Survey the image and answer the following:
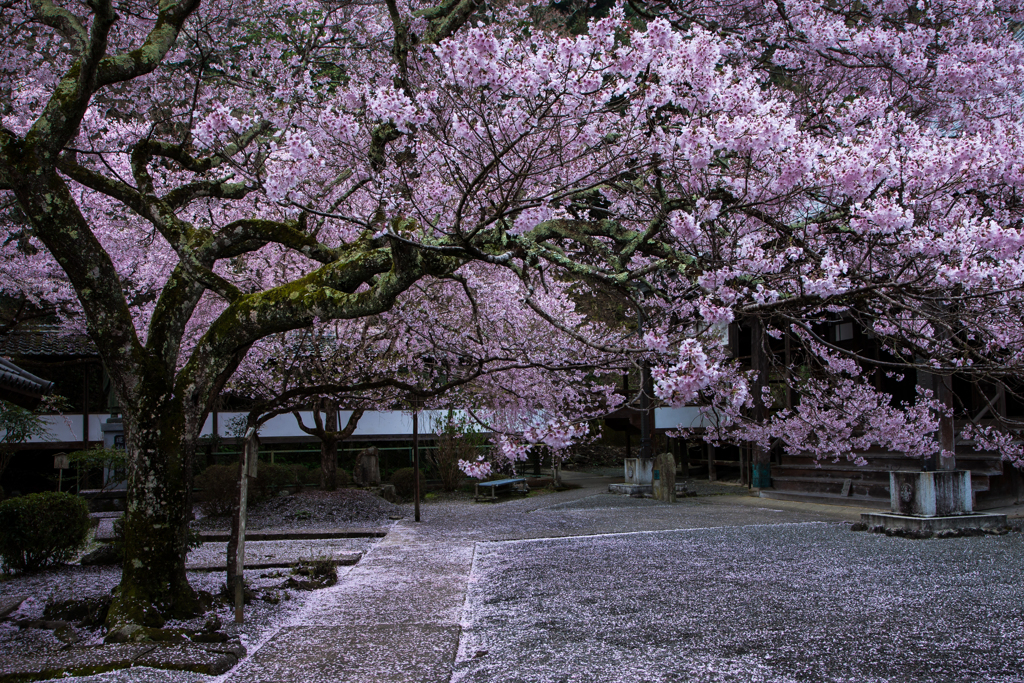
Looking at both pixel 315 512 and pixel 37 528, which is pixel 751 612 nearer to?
pixel 37 528

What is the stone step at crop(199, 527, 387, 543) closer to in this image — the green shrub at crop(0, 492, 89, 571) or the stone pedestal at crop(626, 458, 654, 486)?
the green shrub at crop(0, 492, 89, 571)

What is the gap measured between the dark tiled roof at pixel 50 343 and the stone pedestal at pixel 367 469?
6892 millimetres

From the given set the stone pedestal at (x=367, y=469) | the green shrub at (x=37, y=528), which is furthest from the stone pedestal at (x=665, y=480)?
the green shrub at (x=37, y=528)

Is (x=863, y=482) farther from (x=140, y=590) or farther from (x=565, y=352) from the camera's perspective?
(x=140, y=590)

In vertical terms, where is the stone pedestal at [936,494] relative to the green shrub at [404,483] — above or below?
above

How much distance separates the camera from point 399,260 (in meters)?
5.60

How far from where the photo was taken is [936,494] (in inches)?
416

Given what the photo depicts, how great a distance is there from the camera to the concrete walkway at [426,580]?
208 inches

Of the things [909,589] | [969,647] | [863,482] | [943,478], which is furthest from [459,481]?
[969,647]

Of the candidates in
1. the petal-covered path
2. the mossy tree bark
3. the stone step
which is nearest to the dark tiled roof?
the mossy tree bark

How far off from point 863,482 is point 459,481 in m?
9.90

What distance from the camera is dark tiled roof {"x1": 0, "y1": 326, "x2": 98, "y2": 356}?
17.1 meters

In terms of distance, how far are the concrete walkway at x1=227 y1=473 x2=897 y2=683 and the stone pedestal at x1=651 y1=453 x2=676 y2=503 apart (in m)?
0.39

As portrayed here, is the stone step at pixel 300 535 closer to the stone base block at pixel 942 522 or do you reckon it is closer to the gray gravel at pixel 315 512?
the gray gravel at pixel 315 512
